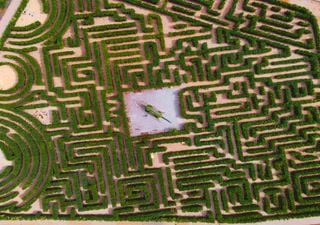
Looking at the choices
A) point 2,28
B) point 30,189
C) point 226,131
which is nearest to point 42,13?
point 2,28

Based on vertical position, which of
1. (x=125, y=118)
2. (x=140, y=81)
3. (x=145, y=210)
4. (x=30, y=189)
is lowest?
(x=145, y=210)

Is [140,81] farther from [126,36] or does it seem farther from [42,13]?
[42,13]

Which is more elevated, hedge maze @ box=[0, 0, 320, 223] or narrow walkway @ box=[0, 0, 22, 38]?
narrow walkway @ box=[0, 0, 22, 38]

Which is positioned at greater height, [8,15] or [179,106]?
[8,15]

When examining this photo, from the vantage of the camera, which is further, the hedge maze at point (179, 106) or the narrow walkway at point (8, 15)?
the narrow walkway at point (8, 15)

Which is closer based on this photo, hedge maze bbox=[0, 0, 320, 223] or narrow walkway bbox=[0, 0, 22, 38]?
hedge maze bbox=[0, 0, 320, 223]

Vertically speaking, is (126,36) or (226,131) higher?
(126,36)

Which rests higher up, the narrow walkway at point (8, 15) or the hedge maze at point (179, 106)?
the narrow walkway at point (8, 15)
